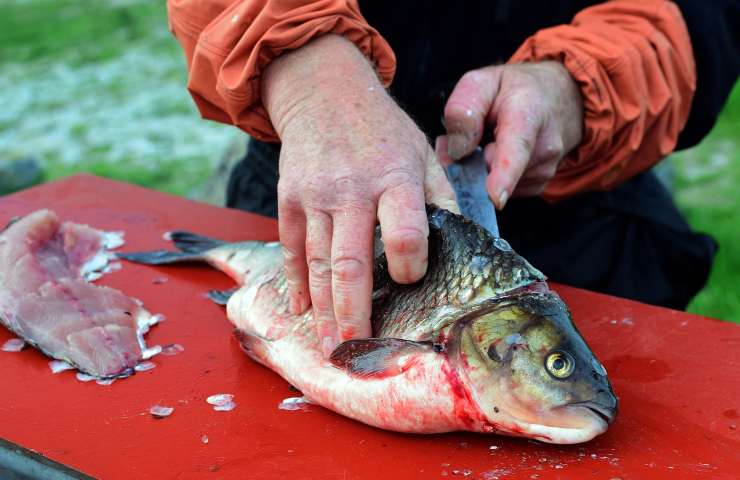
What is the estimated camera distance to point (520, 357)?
1.52 metres

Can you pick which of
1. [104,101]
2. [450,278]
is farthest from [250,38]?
[104,101]

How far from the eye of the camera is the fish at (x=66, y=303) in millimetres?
1960

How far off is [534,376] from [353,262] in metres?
0.42

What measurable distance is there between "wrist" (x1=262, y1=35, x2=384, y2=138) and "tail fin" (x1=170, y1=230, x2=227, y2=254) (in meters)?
0.68

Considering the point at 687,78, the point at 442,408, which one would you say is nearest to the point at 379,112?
the point at 442,408

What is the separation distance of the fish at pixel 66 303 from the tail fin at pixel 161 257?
0.22 feet

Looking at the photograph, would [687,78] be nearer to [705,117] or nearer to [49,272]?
[705,117]

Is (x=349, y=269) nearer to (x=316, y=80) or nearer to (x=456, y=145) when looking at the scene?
(x=316, y=80)

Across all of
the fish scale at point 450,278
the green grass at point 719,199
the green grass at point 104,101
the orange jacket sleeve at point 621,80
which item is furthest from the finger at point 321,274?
the green grass at point 104,101

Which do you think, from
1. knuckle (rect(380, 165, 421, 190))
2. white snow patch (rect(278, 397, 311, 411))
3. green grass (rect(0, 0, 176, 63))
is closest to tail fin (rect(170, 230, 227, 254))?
white snow patch (rect(278, 397, 311, 411))

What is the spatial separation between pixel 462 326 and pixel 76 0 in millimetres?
14703

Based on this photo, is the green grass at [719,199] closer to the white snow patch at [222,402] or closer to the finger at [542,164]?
the finger at [542,164]

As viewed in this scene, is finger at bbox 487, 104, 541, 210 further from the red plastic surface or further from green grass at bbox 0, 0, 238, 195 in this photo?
green grass at bbox 0, 0, 238, 195

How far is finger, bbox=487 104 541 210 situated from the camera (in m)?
2.10
